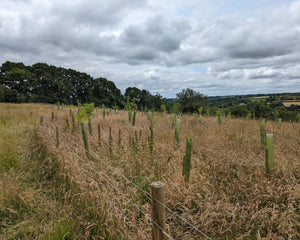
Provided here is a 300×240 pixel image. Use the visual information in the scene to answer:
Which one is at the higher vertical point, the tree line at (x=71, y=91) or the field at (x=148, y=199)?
the tree line at (x=71, y=91)

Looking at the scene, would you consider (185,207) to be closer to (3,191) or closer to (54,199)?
(54,199)

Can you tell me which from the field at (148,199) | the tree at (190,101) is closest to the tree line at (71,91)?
the tree at (190,101)

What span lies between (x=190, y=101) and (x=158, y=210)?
45.2 metres

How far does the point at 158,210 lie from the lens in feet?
5.22

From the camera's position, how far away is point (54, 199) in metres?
3.38

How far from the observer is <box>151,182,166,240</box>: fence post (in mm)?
1540

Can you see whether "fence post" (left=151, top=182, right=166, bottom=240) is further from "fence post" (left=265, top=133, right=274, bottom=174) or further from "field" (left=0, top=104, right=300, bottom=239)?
"fence post" (left=265, top=133, right=274, bottom=174)

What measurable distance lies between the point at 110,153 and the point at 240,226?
3354 millimetres

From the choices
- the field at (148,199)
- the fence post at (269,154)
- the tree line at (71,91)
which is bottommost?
the field at (148,199)

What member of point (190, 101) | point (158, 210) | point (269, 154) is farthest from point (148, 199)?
point (190, 101)

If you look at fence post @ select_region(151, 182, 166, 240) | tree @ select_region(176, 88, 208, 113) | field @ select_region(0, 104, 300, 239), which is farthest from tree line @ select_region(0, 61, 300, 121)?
fence post @ select_region(151, 182, 166, 240)

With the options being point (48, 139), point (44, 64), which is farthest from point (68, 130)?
point (44, 64)

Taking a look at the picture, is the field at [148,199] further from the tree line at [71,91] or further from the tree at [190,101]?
the tree at [190,101]

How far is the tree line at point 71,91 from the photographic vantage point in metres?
36.4
